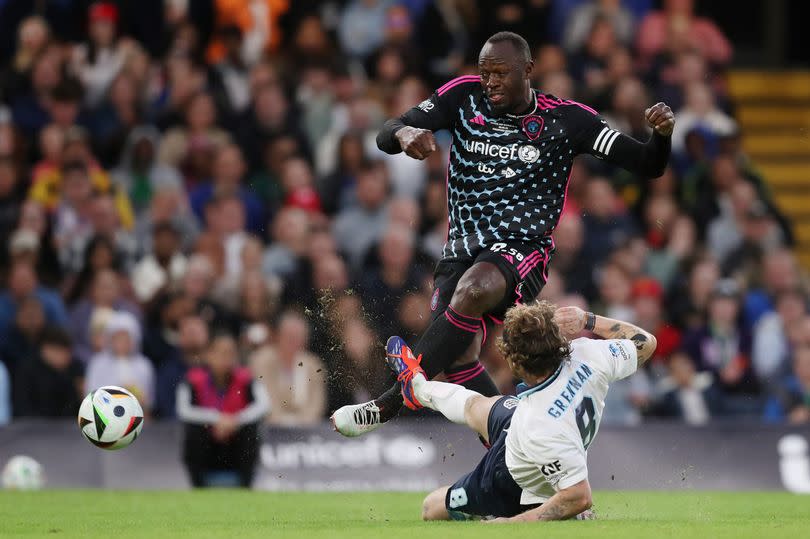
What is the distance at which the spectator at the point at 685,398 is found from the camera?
1458cm

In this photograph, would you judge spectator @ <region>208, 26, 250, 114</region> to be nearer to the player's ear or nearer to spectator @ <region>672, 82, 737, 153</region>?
spectator @ <region>672, 82, 737, 153</region>

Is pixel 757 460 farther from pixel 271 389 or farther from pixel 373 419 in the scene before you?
pixel 373 419

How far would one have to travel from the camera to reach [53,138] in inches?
618

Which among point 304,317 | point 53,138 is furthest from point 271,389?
point 53,138

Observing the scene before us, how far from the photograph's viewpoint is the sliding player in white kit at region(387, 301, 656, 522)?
848 centimetres

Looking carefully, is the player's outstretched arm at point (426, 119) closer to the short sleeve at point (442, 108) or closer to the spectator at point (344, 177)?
the short sleeve at point (442, 108)

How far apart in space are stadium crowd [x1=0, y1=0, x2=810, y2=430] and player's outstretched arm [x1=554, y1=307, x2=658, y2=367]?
296cm

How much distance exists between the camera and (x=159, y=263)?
49.7 feet

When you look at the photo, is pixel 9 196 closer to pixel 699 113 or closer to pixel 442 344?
pixel 442 344

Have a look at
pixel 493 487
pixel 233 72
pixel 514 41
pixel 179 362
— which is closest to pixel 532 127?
pixel 514 41

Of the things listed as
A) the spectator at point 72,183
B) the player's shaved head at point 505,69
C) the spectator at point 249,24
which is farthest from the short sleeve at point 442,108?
the spectator at point 249,24

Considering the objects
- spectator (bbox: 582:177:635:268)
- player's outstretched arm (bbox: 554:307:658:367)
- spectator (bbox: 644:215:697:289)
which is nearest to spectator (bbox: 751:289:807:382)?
spectator (bbox: 644:215:697:289)

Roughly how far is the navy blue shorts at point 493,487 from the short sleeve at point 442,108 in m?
1.76

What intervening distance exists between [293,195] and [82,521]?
6.68 metres
